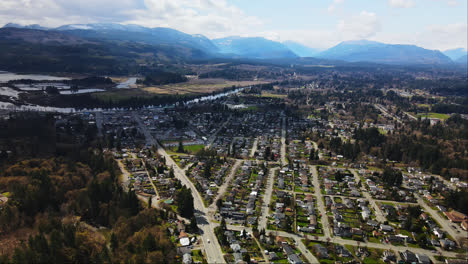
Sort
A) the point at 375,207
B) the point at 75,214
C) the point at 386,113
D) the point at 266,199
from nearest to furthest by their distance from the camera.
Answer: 1. the point at 75,214
2. the point at 375,207
3. the point at 266,199
4. the point at 386,113

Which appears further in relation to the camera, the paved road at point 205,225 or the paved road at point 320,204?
the paved road at point 320,204

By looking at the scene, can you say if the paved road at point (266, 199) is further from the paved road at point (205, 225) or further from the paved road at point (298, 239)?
the paved road at point (205, 225)

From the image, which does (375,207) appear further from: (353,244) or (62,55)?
(62,55)

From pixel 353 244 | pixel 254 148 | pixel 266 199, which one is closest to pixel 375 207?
pixel 353 244

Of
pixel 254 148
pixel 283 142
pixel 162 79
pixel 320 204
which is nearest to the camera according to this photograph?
pixel 320 204

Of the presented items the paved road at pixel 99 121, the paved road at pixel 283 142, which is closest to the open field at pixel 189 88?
the paved road at pixel 99 121

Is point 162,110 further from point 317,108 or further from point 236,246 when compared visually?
Result: point 236,246

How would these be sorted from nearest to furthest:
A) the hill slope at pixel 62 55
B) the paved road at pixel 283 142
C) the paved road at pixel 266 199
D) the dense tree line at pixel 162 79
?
the paved road at pixel 266 199
the paved road at pixel 283 142
the dense tree line at pixel 162 79
the hill slope at pixel 62 55

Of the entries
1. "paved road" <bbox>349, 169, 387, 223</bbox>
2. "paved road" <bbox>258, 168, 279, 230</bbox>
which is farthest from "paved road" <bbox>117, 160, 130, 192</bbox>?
"paved road" <bbox>349, 169, 387, 223</bbox>

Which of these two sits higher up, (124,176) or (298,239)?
(124,176)
